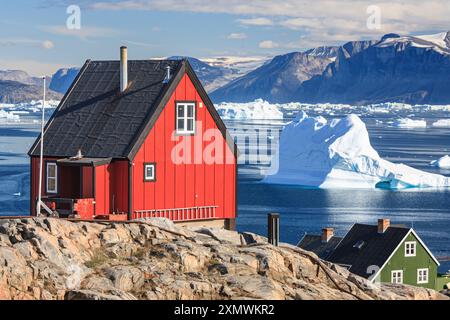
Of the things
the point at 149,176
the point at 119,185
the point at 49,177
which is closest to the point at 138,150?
the point at 149,176

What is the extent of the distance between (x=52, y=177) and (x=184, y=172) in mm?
3190

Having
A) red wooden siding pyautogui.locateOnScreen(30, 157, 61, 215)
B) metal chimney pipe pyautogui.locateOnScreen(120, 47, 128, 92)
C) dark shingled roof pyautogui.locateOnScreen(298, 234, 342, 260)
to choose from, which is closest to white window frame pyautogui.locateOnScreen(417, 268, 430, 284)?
dark shingled roof pyautogui.locateOnScreen(298, 234, 342, 260)

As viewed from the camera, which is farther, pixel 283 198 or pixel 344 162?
pixel 344 162

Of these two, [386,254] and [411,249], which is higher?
[411,249]

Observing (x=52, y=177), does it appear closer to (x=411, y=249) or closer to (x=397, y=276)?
(x=397, y=276)

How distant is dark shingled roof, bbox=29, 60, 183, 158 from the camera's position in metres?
24.3

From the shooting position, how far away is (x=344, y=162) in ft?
342

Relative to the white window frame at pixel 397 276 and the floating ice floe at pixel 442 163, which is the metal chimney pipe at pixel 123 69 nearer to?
the white window frame at pixel 397 276

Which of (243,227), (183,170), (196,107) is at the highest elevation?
(196,107)

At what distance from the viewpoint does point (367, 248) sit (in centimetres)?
4469
